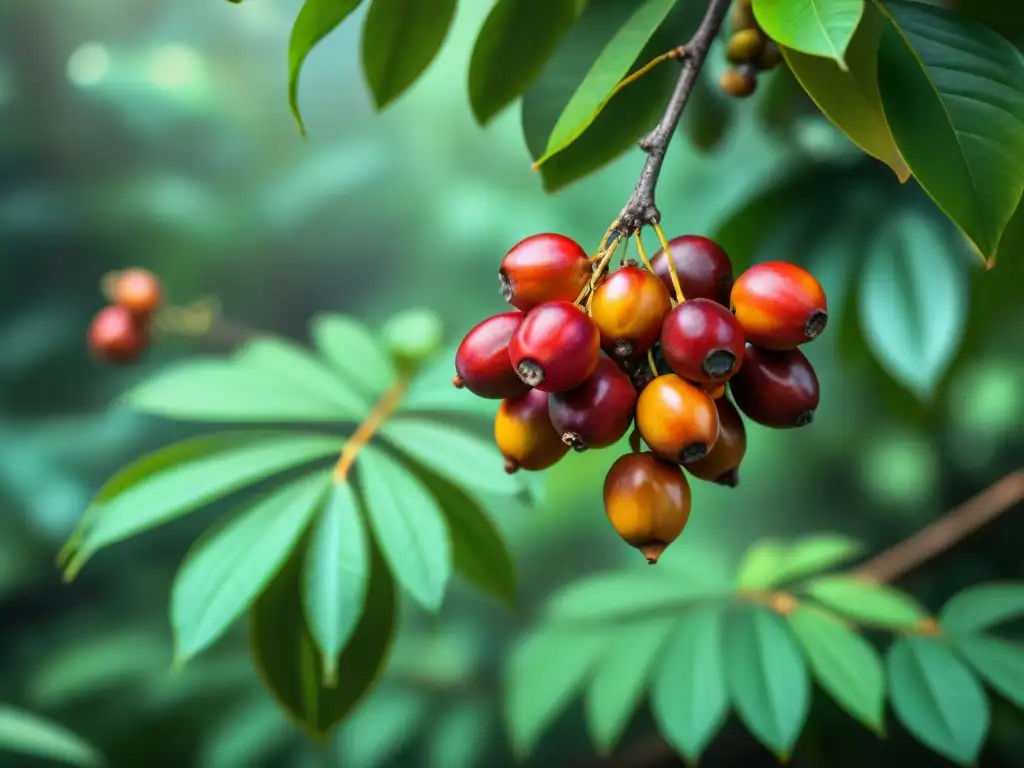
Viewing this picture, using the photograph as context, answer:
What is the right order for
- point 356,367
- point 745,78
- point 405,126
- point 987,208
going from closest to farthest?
point 987,208
point 745,78
point 356,367
point 405,126

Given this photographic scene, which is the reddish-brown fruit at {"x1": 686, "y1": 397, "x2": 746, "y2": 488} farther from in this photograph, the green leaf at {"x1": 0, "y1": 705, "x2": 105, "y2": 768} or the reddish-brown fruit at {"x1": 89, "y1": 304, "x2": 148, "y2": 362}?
the reddish-brown fruit at {"x1": 89, "y1": 304, "x2": 148, "y2": 362}

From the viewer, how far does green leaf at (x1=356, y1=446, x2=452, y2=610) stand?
20.7 inches

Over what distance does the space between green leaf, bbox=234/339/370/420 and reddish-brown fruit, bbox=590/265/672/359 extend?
1.51ft

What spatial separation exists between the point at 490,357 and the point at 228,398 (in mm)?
433

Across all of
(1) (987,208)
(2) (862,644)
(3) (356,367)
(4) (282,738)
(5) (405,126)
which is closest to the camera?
(1) (987,208)

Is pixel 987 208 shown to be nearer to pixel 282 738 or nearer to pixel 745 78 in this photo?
pixel 745 78

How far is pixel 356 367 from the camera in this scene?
2.78 feet

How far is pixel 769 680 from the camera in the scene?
0.64 m

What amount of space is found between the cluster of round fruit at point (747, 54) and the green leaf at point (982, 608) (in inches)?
19.3

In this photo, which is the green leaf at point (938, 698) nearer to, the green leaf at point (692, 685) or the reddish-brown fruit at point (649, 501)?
the green leaf at point (692, 685)

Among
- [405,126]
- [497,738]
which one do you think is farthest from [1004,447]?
[405,126]

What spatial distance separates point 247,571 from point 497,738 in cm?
103

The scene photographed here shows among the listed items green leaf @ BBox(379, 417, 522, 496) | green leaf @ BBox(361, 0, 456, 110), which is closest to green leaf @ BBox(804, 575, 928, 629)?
green leaf @ BBox(379, 417, 522, 496)

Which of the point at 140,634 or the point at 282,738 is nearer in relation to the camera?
the point at 282,738
